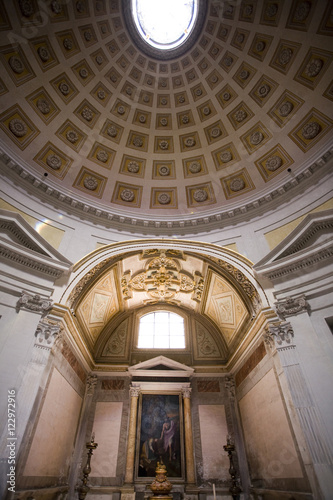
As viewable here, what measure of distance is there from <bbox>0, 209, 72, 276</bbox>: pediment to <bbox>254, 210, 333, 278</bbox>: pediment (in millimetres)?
6561

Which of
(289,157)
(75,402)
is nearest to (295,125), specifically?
(289,157)

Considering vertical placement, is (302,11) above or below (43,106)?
above

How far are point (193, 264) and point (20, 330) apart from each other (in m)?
6.81

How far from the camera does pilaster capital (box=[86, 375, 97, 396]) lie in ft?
41.1

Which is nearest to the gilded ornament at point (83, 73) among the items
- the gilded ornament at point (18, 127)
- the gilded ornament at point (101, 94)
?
the gilded ornament at point (101, 94)

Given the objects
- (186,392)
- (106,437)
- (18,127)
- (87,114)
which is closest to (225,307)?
(186,392)

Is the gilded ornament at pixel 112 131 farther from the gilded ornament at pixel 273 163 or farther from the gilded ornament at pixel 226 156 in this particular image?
the gilded ornament at pixel 273 163

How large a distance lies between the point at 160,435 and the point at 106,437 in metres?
2.28

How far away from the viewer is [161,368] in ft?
43.3

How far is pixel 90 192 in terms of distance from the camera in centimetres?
1236

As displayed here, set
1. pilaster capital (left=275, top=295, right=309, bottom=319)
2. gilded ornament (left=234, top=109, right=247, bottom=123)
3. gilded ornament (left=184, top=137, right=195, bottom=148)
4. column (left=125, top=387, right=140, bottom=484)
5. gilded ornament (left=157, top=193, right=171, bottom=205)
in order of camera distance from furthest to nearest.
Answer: gilded ornament (left=184, top=137, right=195, bottom=148), gilded ornament (left=157, top=193, right=171, bottom=205), gilded ornament (left=234, top=109, right=247, bottom=123), column (left=125, top=387, right=140, bottom=484), pilaster capital (left=275, top=295, right=309, bottom=319)

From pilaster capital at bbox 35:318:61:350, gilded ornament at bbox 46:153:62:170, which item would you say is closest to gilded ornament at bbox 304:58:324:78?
gilded ornament at bbox 46:153:62:170

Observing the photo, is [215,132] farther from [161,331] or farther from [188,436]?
[188,436]

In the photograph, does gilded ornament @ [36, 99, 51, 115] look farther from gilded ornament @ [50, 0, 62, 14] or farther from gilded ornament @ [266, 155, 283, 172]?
gilded ornament @ [266, 155, 283, 172]
